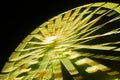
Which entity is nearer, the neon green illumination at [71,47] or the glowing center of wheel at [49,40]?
the neon green illumination at [71,47]

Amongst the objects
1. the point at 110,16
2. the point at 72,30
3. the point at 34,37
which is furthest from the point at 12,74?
the point at 110,16

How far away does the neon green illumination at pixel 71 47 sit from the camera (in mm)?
1556

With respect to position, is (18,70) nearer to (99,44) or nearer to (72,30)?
(72,30)

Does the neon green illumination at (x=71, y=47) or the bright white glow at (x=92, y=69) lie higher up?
the neon green illumination at (x=71, y=47)

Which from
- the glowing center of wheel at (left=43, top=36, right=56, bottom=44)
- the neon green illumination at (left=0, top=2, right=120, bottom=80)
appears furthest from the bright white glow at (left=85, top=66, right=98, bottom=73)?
the glowing center of wheel at (left=43, top=36, right=56, bottom=44)

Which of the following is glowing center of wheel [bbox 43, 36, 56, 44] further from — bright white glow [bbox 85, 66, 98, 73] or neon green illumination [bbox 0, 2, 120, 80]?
bright white glow [bbox 85, 66, 98, 73]

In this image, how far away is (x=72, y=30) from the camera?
190 centimetres

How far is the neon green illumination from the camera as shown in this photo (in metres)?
1.56

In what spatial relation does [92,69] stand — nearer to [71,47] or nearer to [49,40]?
[71,47]

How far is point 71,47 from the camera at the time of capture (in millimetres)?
1752

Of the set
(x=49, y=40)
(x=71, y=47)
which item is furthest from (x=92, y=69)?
(x=49, y=40)

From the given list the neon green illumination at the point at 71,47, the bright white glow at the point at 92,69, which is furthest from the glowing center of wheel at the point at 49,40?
the bright white glow at the point at 92,69

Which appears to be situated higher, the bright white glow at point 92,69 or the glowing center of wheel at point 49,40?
the glowing center of wheel at point 49,40

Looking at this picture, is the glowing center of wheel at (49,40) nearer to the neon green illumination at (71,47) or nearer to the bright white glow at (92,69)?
the neon green illumination at (71,47)
